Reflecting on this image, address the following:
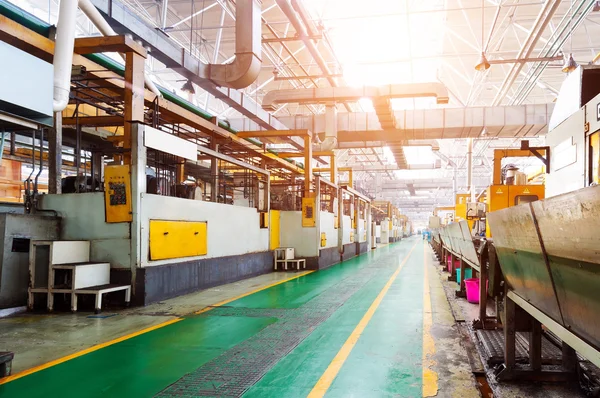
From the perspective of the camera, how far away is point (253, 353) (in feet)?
15.7

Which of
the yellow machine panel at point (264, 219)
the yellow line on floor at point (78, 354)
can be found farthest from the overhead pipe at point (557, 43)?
the yellow line on floor at point (78, 354)

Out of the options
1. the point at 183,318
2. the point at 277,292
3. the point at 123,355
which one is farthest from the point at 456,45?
the point at 123,355

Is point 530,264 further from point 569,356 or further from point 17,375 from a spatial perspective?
point 17,375

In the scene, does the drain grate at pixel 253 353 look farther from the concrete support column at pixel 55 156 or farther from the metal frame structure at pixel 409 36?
the metal frame structure at pixel 409 36

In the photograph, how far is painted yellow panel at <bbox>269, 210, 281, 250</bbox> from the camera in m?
14.1

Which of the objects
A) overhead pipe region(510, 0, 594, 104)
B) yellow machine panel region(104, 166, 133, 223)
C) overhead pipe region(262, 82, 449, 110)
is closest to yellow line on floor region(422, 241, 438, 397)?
yellow machine panel region(104, 166, 133, 223)

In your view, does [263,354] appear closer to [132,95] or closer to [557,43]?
[132,95]

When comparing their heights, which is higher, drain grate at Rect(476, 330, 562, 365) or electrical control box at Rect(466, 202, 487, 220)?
electrical control box at Rect(466, 202, 487, 220)

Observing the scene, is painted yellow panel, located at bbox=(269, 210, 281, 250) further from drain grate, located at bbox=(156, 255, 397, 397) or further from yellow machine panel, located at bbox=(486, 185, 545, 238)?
yellow machine panel, located at bbox=(486, 185, 545, 238)

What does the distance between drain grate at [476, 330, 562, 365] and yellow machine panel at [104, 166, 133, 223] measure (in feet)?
19.0

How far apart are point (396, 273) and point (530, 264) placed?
11120 millimetres

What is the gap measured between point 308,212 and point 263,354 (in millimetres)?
10140

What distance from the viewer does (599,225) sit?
1.68 metres

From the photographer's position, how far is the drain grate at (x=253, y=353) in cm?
373
